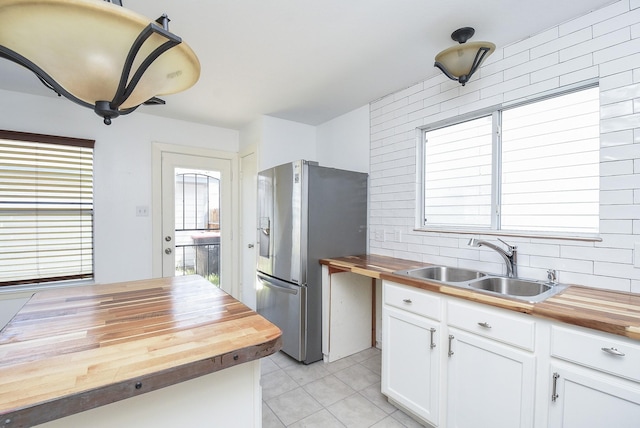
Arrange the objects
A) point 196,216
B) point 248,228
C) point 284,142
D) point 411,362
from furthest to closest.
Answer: point 248,228, point 196,216, point 284,142, point 411,362

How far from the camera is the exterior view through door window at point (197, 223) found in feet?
11.4

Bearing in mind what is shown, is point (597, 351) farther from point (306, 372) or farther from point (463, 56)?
point (306, 372)

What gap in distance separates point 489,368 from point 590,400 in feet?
1.22

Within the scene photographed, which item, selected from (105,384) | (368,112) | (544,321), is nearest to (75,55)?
(105,384)

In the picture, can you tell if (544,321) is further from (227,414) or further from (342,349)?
(342,349)

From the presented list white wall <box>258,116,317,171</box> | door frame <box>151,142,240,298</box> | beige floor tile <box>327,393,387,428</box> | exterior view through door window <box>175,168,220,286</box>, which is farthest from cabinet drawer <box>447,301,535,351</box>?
exterior view through door window <box>175,168,220,286</box>

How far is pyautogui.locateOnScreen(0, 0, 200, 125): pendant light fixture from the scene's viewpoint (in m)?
0.64

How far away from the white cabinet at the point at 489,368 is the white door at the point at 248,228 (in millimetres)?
2521

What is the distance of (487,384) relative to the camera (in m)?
1.42

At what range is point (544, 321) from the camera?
4.06 ft

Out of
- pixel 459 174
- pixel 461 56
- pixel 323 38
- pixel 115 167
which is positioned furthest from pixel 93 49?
pixel 115 167

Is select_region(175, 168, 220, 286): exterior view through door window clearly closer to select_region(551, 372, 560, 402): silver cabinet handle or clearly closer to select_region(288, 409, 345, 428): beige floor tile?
select_region(288, 409, 345, 428): beige floor tile

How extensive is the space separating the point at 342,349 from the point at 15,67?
3.48 m

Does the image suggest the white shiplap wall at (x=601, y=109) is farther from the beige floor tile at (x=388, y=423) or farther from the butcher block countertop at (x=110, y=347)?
the butcher block countertop at (x=110, y=347)
